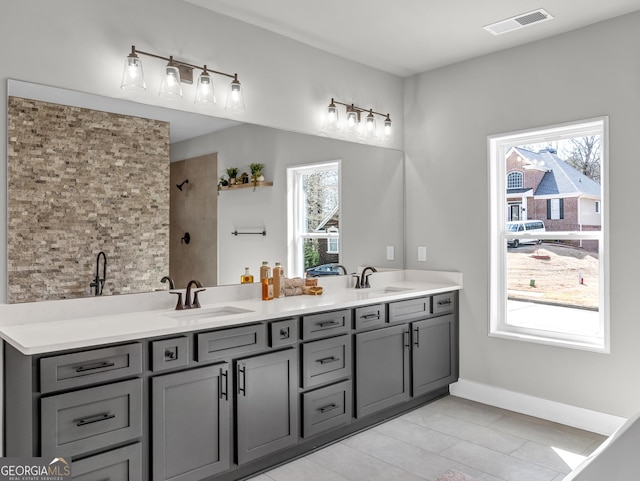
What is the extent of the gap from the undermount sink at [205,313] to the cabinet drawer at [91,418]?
0.53m

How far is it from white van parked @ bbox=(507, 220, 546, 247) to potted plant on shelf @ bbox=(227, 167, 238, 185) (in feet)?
7.15

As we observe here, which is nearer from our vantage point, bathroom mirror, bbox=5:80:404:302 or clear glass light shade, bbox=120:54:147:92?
clear glass light shade, bbox=120:54:147:92

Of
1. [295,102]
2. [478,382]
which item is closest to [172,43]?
[295,102]

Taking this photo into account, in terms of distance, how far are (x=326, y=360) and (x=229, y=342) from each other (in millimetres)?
751

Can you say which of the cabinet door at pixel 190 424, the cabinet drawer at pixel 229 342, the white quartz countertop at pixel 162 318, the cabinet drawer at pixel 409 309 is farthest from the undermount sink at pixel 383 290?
the cabinet door at pixel 190 424

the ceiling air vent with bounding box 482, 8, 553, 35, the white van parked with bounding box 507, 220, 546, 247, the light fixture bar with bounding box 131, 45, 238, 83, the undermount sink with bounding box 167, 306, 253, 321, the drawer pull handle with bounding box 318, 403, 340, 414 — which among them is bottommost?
the drawer pull handle with bounding box 318, 403, 340, 414

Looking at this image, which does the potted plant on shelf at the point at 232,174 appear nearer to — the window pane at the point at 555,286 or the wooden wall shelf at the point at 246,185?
the wooden wall shelf at the point at 246,185

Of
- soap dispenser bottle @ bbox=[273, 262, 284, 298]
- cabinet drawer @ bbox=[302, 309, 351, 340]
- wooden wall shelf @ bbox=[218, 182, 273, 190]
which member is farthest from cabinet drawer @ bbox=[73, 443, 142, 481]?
wooden wall shelf @ bbox=[218, 182, 273, 190]

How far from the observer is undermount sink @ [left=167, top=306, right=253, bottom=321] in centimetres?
270

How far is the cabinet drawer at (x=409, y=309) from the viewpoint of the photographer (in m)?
3.55

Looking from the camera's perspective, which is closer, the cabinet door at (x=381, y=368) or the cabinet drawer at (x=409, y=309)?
the cabinet door at (x=381, y=368)

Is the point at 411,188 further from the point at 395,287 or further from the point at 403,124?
the point at 395,287

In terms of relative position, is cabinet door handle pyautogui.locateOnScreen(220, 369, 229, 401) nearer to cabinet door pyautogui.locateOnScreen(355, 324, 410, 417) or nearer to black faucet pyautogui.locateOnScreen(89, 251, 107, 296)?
black faucet pyautogui.locateOnScreen(89, 251, 107, 296)

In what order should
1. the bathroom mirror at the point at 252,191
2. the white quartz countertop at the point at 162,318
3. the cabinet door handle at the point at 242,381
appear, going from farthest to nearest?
the bathroom mirror at the point at 252,191 → the cabinet door handle at the point at 242,381 → the white quartz countertop at the point at 162,318
